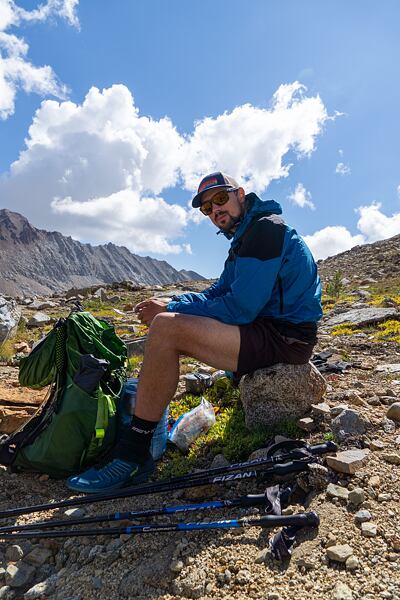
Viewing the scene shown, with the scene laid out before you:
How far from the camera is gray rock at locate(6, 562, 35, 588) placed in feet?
10.1

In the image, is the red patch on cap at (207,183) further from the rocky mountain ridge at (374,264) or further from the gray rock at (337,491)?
the rocky mountain ridge at (374,264)

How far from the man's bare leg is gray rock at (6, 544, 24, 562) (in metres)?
1.36

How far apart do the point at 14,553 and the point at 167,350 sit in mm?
1959

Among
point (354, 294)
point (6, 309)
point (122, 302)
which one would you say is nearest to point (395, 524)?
point (6, 309)

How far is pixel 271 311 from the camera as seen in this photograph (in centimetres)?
442

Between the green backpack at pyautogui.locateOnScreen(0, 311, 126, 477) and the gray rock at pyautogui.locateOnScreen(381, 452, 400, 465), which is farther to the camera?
the green backpack at pyautogui.locateOnScreen(0, 311, 126, 477)

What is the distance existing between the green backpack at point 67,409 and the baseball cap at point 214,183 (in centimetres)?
189

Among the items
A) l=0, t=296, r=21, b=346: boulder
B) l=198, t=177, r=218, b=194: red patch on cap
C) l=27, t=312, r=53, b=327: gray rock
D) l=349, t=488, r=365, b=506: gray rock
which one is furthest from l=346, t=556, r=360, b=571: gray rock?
l=27, t=312, r=53, b=327: gray rock

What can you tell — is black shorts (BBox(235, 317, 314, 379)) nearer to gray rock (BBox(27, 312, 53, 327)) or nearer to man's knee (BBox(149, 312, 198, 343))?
man's knee (BBox(149, 312, 198, 343))

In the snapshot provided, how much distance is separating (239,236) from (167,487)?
2564 millimetres

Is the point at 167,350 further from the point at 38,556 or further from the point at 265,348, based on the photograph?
the point at 38,556

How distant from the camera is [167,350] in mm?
3924

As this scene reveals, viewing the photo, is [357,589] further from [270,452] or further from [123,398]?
[123,398]

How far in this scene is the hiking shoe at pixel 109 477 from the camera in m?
3.87
